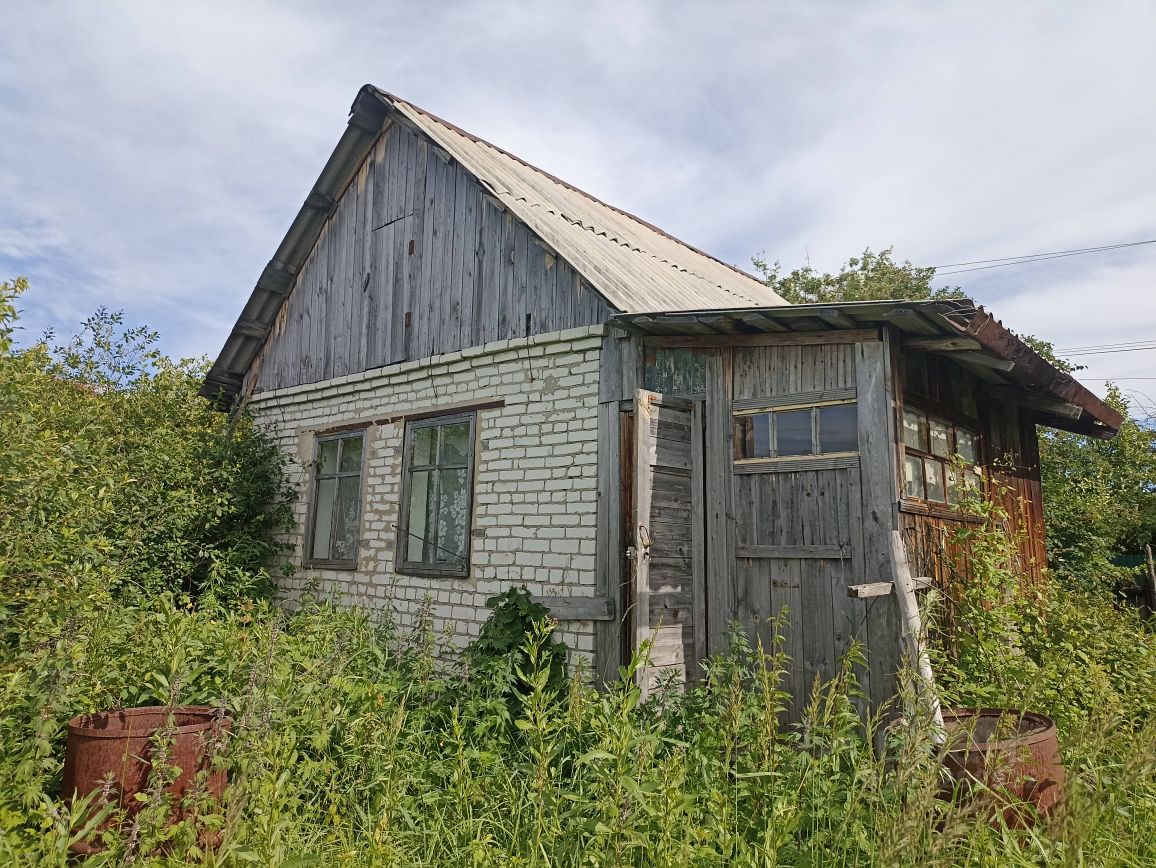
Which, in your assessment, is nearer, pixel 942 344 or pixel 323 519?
pixel 942 344

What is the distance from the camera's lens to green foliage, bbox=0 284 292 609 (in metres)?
Answer: 4.29

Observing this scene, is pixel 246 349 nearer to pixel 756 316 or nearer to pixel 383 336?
pixel 383 336

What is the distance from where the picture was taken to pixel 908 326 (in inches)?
197

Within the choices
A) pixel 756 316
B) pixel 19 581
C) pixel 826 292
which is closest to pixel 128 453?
pixel 19 581

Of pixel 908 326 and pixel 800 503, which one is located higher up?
pixel 908 326

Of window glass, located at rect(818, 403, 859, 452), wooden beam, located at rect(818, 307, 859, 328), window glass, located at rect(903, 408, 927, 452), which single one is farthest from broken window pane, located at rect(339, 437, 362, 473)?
window glass, located at rect(903, 408, 927, 452)

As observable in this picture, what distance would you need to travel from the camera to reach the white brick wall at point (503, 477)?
6.17 m

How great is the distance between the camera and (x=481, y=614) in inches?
263

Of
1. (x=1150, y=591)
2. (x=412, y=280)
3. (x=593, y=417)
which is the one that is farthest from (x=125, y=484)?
(x=1150, y=591)

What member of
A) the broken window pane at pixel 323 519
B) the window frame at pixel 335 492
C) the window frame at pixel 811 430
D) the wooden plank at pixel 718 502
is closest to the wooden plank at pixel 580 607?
the wooden plank at pixel 718 502

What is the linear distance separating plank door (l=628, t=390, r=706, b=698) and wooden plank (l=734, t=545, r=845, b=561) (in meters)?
0.37

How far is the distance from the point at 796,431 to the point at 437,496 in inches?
142

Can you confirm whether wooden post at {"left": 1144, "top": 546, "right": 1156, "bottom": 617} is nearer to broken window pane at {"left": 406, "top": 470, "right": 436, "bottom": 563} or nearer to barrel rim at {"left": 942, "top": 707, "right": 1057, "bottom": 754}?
barrel rim at {"left": 942, "top": 707, "right": 1057, "bottom": 754}

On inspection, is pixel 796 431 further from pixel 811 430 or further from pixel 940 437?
pixel 940 437
